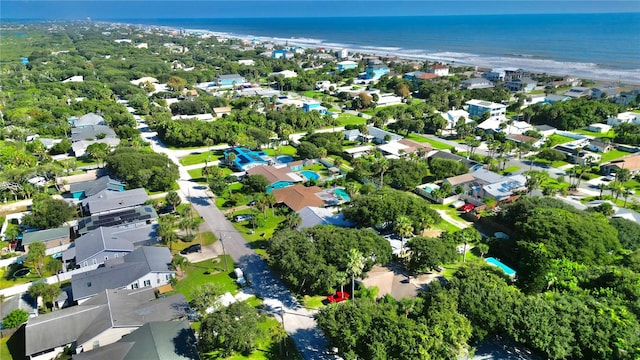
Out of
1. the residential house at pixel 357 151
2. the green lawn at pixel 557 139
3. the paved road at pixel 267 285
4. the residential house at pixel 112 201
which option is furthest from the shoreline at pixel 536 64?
the residential house at pixel 112 201

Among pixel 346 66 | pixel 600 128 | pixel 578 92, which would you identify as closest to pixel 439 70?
pixel 346 66

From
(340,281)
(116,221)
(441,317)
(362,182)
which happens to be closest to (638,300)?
(441,317)

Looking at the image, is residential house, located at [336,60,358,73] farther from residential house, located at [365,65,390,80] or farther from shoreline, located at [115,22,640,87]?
shoreline, located at [115,22,640,87]

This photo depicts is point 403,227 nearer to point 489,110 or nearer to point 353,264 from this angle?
point 353,264

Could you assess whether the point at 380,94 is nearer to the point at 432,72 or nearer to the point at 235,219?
the point at 432,72

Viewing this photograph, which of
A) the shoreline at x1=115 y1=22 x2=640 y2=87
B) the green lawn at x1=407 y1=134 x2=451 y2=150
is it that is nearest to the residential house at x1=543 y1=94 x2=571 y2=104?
the shoreline at x1=115 y1=22 x2=640 y2=87

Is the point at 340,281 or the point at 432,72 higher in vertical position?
the point at 432,72

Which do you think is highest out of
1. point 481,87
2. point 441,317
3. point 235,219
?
point 481,87
